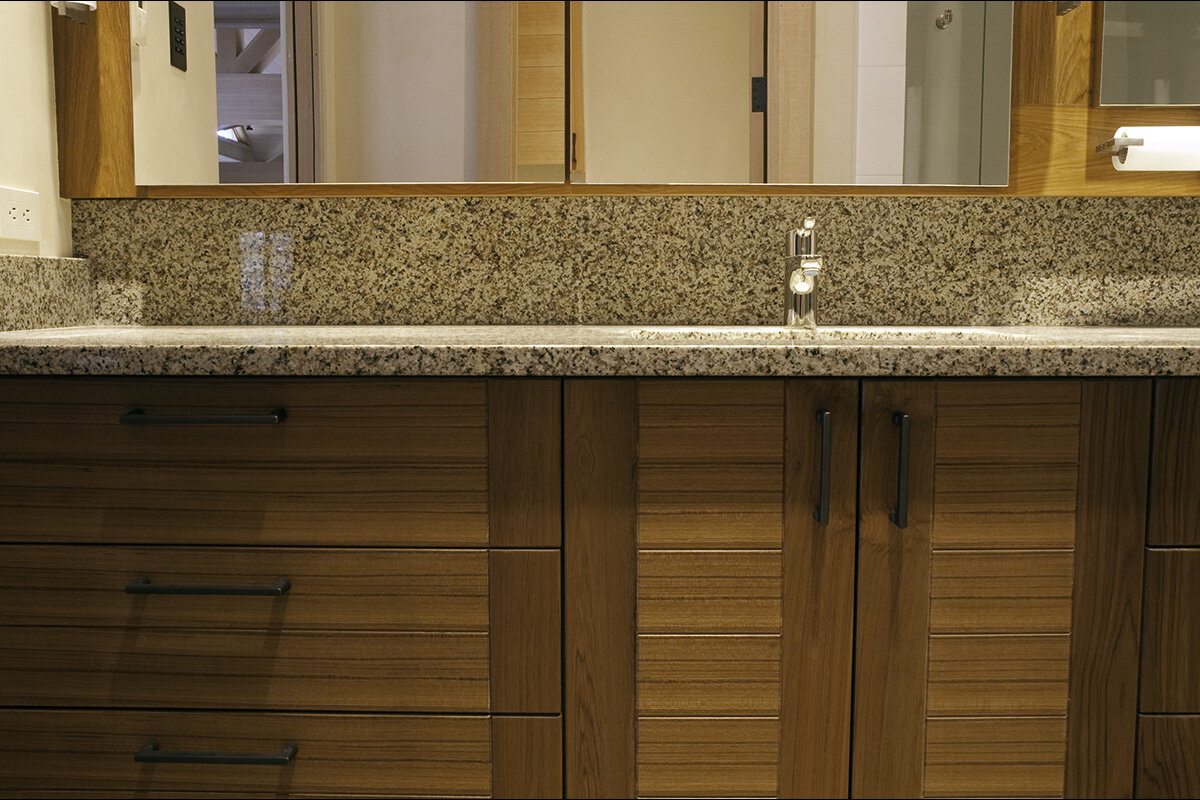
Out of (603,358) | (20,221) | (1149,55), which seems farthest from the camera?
(1149,55)

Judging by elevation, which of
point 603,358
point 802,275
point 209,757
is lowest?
point 209,757

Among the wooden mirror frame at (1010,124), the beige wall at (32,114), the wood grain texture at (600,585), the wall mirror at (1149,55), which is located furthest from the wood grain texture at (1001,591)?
the beige wall at (32,114)

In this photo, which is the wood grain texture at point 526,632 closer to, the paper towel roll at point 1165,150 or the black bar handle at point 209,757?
the black bar handle at point 209,757

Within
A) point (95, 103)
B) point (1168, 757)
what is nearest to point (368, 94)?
point (95, 103)

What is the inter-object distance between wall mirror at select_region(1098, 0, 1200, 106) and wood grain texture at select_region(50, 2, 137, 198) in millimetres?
1555

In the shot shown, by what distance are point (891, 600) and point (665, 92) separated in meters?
0.86

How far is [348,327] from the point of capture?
140 centimetres

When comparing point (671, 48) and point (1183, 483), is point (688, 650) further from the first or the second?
point (671, 48)

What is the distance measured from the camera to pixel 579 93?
4.59ft

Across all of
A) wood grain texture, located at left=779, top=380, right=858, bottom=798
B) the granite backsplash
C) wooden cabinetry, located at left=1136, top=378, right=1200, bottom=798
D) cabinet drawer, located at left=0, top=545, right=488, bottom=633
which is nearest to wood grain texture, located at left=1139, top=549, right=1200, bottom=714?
wooden cabinetry, located at left=1136, top=378, right=1200, bottom=798

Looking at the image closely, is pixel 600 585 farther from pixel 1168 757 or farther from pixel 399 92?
pixel 399 92

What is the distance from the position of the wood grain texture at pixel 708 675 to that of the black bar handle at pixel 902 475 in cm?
19

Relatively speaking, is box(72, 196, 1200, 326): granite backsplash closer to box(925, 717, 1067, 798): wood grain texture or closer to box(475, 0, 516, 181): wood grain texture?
box(475, 0, 516, 181): wood grain texture

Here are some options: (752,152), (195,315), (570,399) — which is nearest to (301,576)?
(570,399)
